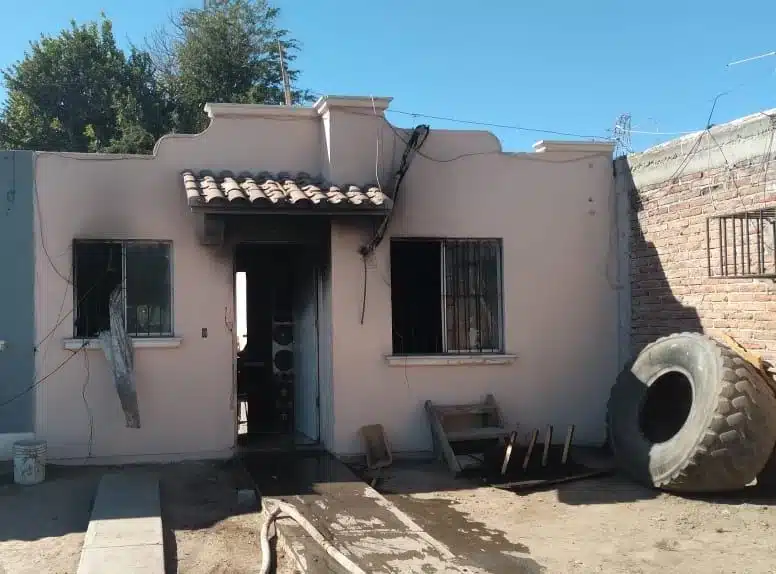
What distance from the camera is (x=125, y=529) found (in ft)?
19.3

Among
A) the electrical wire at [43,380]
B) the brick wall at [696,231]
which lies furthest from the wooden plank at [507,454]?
the electrical wire at [43,380]

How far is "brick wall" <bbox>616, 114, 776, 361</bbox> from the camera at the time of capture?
723 centimetres

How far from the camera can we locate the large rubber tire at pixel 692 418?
6.43 meters

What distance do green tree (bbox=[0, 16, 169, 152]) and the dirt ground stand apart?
53.1ft

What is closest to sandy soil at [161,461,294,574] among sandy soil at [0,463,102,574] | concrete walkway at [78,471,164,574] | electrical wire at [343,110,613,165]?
concrete walkway at [78,471,164,574]

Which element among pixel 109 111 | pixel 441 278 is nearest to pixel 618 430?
pixel 441 278

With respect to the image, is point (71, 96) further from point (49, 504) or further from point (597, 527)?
point (597, 527)

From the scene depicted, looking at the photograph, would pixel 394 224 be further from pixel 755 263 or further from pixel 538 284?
pixel 755 263

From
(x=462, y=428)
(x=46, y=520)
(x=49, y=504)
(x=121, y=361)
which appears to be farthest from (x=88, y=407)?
(x=462, y=428)

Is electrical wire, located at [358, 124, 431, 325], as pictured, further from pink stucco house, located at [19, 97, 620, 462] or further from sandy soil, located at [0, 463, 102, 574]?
sandy soil, located at [0, 463, 102, 574]

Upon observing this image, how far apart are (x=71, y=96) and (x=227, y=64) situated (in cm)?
475

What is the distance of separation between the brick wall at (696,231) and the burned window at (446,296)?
171 cm

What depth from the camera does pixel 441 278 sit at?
29.1 feet

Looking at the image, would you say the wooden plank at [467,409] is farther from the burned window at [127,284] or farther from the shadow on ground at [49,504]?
the shadow on ground at [49,504]
